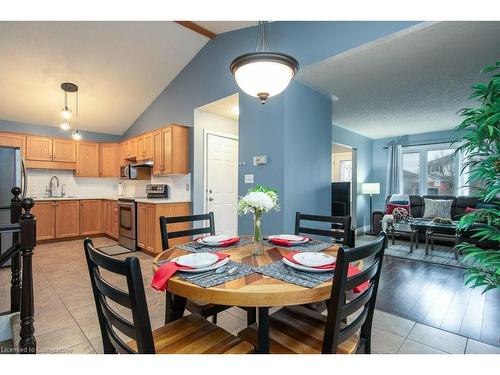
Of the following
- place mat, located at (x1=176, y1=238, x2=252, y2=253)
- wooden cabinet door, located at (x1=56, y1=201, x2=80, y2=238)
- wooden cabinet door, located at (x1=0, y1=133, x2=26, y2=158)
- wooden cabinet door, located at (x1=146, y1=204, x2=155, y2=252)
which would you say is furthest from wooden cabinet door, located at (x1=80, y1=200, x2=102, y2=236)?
place mat, located at (x1=176, y1=238, x2=252, y2=253)

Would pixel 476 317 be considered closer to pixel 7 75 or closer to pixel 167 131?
pixel 167 131

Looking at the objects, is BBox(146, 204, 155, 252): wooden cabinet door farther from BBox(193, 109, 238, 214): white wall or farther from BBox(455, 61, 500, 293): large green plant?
BBox(455, 61, 500, 293): large green plant

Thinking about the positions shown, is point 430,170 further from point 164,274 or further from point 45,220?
point 45,220

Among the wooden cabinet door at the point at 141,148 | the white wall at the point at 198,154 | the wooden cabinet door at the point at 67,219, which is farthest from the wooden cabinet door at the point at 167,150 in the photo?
the wooden cabinet door at the point at 67,219

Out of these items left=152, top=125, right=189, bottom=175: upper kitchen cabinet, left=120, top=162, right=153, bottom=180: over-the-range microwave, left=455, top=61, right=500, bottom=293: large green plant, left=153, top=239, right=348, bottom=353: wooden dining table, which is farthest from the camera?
left=120, top=162, right=153, bottom=180: over-the-range microwave

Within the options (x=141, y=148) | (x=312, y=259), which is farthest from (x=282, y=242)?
(x=141, y=148)

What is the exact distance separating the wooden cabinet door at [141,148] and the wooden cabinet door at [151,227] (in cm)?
129

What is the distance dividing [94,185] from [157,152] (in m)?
2.62

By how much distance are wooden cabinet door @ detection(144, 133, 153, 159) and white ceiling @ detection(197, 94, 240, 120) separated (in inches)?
48.6

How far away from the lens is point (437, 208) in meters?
5.39

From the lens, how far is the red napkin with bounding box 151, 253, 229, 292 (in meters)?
1.12
